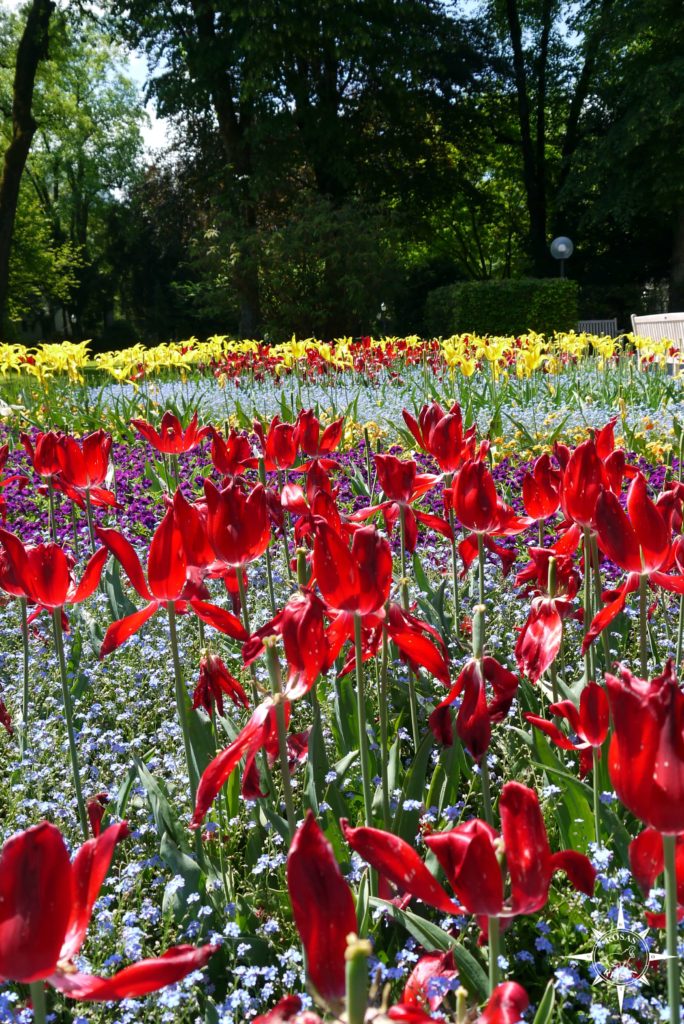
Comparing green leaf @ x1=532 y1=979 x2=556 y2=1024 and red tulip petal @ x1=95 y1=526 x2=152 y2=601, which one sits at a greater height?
red tulip petal @ x1=95 y1=526 x2=152 y2=601

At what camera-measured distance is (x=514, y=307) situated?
2205 centimetres

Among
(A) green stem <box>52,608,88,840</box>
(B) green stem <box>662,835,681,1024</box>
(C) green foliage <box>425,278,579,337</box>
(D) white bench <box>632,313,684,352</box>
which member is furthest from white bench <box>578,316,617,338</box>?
(B) green stem <box>662,835,681,1024</box>

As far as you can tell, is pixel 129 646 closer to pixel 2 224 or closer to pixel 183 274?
pixel 2 224

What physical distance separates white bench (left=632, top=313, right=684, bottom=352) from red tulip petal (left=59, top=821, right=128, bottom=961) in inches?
419

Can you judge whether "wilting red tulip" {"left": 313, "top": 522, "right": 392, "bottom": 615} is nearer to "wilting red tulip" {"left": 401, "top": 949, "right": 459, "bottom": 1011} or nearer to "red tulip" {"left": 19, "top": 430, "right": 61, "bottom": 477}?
"wilting red tulip" {"left": 401, "top": 949, "right": 459, "bottom": 1011}

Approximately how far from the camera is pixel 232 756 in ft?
3.45

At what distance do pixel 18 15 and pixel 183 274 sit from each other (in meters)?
10.4

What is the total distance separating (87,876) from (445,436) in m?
1.50

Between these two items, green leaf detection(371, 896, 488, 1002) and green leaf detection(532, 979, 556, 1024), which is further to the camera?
green leaf detection(371, 896, 488, 1002)

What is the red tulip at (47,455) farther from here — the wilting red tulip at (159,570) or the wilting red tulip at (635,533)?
the wilting red tulip at (635,533)

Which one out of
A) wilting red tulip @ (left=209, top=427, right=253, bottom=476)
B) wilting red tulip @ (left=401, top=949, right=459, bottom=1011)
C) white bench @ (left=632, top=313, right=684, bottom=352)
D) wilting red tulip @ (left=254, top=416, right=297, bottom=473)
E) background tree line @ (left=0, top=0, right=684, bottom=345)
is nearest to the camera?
wilting red tulip @ (left=401, top=949, right=459, bottom=1011)

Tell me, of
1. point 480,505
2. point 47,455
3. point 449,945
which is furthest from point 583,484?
point 47,455

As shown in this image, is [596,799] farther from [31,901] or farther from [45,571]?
[31,901]

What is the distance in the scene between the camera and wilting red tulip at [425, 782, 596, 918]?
73 cm
